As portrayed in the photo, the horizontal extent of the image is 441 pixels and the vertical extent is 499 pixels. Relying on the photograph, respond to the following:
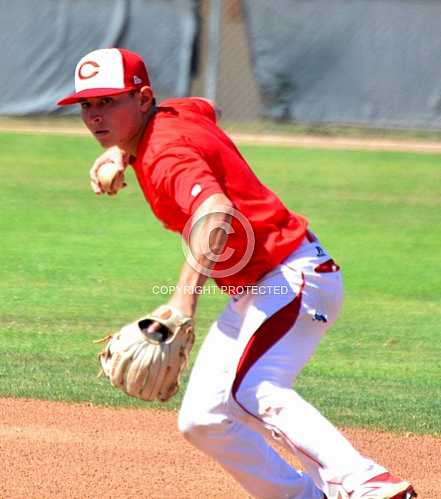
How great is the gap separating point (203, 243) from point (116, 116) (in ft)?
2.53

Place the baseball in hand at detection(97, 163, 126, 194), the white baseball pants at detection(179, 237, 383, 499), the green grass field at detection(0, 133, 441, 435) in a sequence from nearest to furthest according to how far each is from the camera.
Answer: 1. the white baseball pants at detection(179, 237, 383, 499)
2. the baseball in hand at detection(97, 163, 126, 194)
3. the green grass field at detection(0, 133, 441, 435)

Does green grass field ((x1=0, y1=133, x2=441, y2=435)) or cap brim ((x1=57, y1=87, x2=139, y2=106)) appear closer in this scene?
cap brim ((x1=57, y1=87, x2=139, y2=106))

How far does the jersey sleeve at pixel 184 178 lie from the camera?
384 centimetres

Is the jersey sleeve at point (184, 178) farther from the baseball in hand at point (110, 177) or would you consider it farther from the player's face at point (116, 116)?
the baseball in hand at point (110, 177)

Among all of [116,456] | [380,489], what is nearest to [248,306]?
[380,489]

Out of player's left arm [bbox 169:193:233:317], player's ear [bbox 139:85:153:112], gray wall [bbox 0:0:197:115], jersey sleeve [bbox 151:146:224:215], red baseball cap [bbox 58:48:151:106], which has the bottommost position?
gray wall [bbox 0:0:197:115]

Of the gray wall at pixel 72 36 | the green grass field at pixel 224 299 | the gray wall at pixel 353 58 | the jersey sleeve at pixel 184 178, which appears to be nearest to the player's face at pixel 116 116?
the jersey sleeve at pixel 184 178

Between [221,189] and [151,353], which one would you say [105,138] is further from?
[151,353]

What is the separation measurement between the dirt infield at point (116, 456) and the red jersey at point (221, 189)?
4.08 ft

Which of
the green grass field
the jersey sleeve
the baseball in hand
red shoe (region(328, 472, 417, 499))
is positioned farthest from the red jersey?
the green grass field

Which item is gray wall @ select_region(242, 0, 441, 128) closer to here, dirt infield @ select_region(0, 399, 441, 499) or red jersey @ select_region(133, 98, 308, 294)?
dirt infield @ select_region(0, 399, 441, 499)

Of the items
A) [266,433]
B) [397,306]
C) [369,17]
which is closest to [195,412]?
[266,433]

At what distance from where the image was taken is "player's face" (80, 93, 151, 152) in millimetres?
4270

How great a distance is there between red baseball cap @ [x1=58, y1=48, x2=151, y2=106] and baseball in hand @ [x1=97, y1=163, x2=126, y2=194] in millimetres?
429
